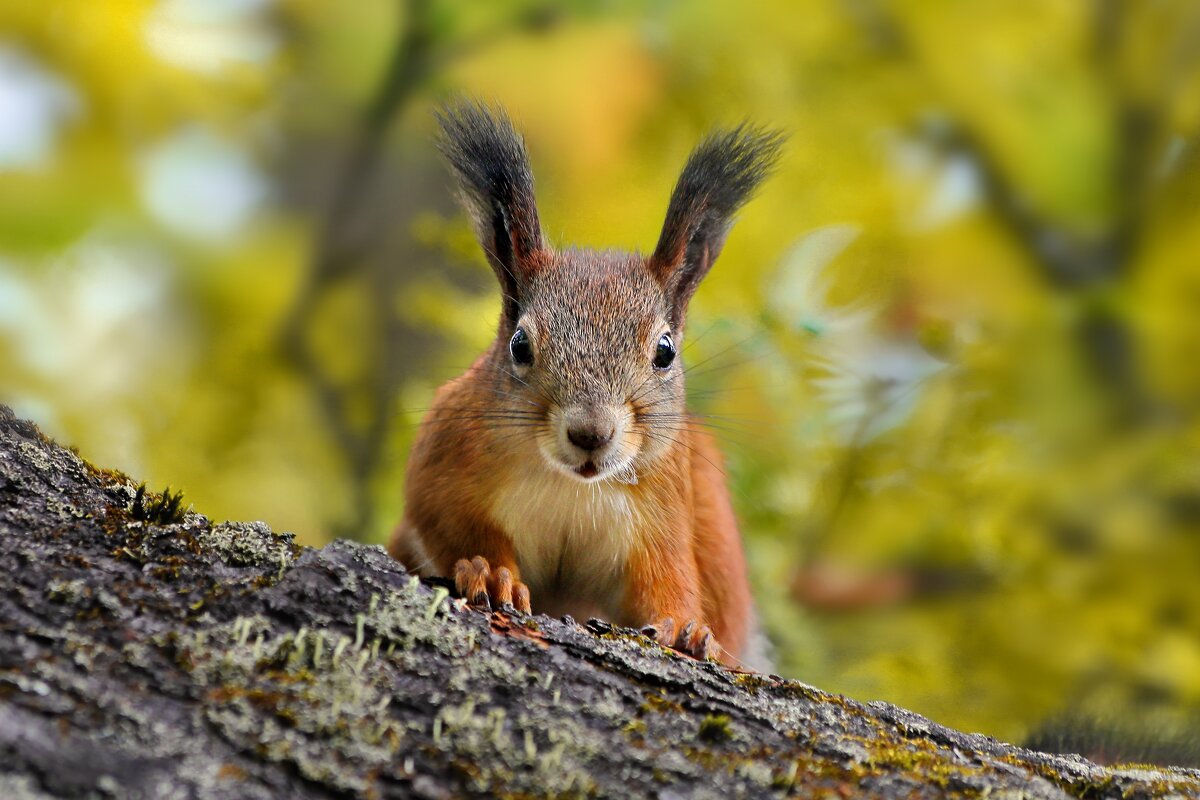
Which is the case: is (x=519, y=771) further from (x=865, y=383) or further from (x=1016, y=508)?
(x=1016, y=508)

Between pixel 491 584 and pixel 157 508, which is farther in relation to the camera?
pixel 491 584

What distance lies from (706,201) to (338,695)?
4.23ft

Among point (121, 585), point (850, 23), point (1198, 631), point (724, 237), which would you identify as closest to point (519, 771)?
point (121, 585)

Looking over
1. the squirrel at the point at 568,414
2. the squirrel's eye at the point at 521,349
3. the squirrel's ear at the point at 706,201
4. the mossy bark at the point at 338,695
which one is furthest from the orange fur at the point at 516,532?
the mossy bark at the point at 338,695

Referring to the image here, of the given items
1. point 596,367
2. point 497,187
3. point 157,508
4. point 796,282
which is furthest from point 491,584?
point 796,282

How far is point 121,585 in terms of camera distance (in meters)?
1.12

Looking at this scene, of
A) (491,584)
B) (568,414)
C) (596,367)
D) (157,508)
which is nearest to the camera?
(157,508)

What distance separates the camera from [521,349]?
6.52 ft

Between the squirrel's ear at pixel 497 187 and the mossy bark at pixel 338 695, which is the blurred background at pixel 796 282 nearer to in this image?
the squirrel's ear at pixel 497 187

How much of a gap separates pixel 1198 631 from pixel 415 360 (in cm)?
250

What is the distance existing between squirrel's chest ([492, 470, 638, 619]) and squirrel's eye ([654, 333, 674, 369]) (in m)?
0.24

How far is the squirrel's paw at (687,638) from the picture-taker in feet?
5.54

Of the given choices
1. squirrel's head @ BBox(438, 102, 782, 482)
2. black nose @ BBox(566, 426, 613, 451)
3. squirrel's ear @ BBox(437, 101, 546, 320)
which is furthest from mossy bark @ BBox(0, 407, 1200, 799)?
squirrel's ear @ BBox(437, 101, 546, 320)

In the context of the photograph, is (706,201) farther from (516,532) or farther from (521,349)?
(516,532)
